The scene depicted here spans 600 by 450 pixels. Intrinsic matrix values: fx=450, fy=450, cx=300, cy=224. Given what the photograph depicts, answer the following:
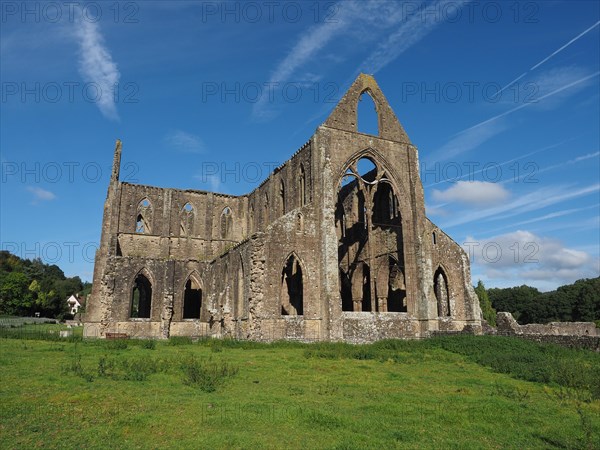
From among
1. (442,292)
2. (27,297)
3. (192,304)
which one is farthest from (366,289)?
(27,297)

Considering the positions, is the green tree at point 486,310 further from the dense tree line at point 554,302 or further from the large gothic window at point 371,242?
the large gothic window at point 371,242

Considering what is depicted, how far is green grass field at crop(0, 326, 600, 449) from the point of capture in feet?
22.8

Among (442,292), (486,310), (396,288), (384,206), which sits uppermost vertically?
(384,206)

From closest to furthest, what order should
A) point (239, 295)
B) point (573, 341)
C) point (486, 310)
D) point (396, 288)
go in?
point (573, 341), point (239, 295), point (396, 288), point (486, 310)

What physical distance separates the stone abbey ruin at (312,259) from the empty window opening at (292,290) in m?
0.07

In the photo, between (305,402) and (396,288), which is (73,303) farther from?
(305,402)

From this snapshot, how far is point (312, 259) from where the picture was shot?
2377 cm

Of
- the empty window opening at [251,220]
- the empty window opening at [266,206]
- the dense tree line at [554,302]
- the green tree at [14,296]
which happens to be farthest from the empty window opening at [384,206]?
the green tree at [14,296]

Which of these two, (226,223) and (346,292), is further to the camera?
(226,223)

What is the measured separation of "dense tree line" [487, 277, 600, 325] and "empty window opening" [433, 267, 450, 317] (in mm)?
47494

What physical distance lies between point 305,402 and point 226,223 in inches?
1218

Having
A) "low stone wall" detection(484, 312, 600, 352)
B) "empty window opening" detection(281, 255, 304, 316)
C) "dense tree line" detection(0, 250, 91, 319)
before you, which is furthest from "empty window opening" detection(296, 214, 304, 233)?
"dense tree line" detection(0, 250, 91, 319)

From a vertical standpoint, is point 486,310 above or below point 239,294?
below

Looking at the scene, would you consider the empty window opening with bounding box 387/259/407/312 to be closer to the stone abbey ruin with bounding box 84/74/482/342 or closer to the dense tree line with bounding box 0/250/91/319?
the stone abbey ruin with bounding box 84/74/482/342
